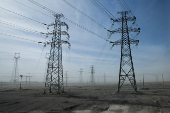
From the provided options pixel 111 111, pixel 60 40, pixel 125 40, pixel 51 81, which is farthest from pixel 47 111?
pixel 125 40

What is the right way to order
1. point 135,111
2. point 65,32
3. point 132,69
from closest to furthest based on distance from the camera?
1. point 135,111
2. point 132,69
3. point 65,32

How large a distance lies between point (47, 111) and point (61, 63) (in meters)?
16.4

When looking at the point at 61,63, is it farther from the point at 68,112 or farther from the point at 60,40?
the point at 68,112

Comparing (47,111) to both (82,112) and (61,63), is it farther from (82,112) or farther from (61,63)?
(61,63)

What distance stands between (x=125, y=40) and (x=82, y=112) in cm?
2137

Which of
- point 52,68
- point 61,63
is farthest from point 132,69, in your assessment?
point 52,68

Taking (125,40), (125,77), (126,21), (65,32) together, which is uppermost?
(126,21)

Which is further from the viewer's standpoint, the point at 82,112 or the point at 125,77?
the point at 125,77

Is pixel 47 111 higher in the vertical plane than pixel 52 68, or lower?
lower

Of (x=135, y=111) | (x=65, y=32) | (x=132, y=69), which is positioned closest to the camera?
(x=135, y=111)

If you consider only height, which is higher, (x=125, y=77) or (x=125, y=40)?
(x=125, y=40)

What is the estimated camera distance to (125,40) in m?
30.0

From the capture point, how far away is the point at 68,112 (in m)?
13.4

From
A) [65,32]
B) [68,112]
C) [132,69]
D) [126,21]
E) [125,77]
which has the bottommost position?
[68,112]
